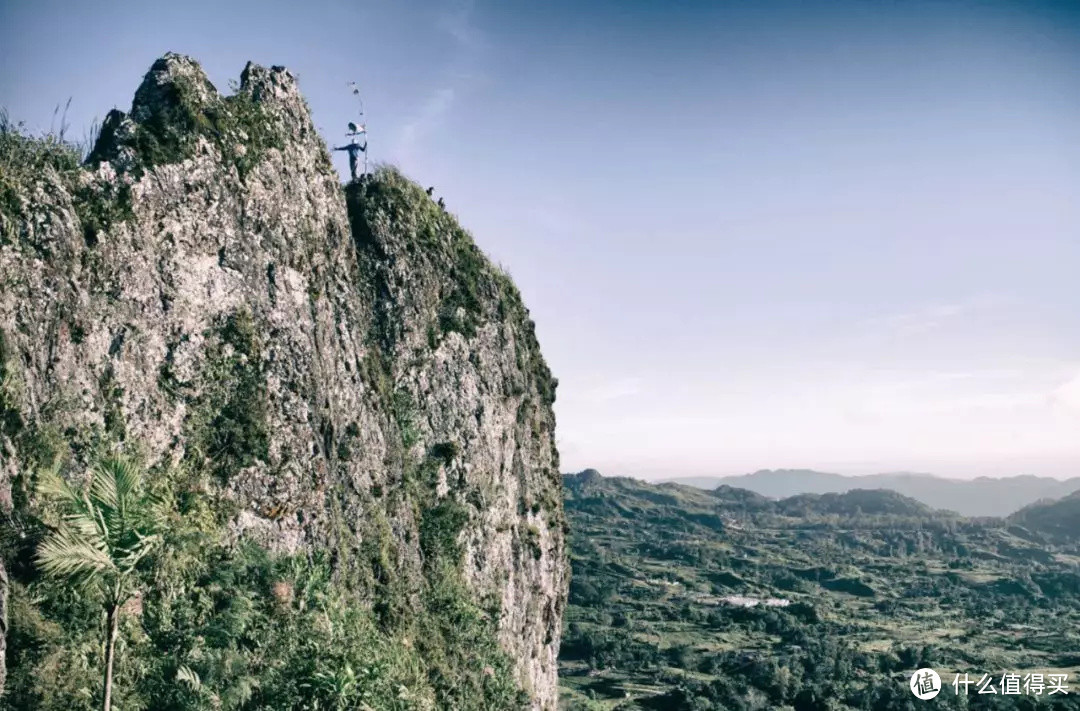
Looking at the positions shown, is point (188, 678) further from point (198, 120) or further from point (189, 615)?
point (198, 120)

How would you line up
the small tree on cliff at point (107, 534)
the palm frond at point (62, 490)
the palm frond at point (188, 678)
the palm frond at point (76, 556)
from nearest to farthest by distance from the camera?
the palm frond at point (76, 556) < the small tree on cliff at point (107, 534) < the palm frond at point (62, 490) < the palm frond at point (188, 678)

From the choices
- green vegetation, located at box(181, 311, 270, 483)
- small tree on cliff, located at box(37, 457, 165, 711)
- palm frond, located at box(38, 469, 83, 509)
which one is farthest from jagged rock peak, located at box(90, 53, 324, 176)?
small tree on cliff, located at box(37, 457, 165, 711)

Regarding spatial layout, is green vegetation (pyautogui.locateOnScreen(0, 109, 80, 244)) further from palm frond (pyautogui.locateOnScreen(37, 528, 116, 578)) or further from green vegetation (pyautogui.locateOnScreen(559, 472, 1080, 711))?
green vegetation (pyautogui.locateOnScreen(559, 472, 1080, 711))

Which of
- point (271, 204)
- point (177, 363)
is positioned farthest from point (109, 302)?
point (271, 204)

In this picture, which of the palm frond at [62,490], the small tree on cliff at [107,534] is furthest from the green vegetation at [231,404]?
the small tree on cliff at [107,534]

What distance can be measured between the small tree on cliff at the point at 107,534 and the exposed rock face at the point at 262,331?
525 cm

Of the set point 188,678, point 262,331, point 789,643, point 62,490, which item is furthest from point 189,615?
point 789,643

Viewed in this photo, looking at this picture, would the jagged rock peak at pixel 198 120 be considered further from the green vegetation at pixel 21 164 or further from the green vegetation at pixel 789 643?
the green vegetation at pixel 789 643

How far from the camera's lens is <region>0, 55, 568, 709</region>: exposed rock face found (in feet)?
74.5

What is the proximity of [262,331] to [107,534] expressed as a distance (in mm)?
14357

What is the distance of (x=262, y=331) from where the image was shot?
29.5 m

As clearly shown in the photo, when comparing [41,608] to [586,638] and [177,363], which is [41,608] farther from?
[586,638]

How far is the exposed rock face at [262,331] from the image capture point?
74.5 feet

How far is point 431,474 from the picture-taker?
4034 cm
